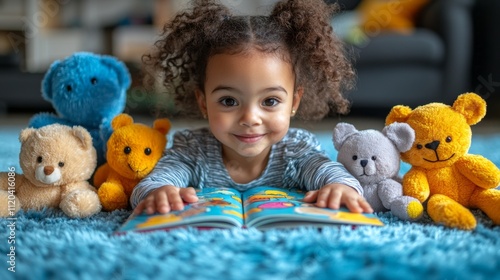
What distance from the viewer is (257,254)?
2.16ft

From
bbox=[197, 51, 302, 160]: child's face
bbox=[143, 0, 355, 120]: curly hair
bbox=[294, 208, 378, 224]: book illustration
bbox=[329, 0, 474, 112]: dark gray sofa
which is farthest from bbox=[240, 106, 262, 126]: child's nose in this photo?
bbox=[329, 0, 474, 112]: dark gray sofa

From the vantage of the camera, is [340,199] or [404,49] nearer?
[340,199]

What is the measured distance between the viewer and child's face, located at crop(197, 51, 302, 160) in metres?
0.95

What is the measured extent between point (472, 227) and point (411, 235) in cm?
11

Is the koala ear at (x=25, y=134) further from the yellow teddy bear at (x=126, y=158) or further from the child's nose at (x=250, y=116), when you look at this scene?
the child's nose at (x=250, y=116)

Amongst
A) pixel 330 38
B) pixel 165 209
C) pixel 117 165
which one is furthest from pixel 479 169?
pixel 117 165

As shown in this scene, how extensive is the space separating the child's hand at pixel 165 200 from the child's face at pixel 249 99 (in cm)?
17

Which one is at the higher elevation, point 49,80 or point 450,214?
point 49,80

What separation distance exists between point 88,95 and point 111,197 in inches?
10.1

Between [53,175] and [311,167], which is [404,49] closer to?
[311,167]

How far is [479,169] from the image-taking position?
0.88 metres

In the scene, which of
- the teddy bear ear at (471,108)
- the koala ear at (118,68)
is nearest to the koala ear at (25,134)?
the koala ear at (118,68)

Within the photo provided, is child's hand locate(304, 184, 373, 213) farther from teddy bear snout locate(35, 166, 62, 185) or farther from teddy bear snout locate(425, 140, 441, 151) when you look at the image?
teddy bear snout locate(35, 166, 62, 185)

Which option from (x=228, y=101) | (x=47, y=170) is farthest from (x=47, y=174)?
(x=228, y=101)
